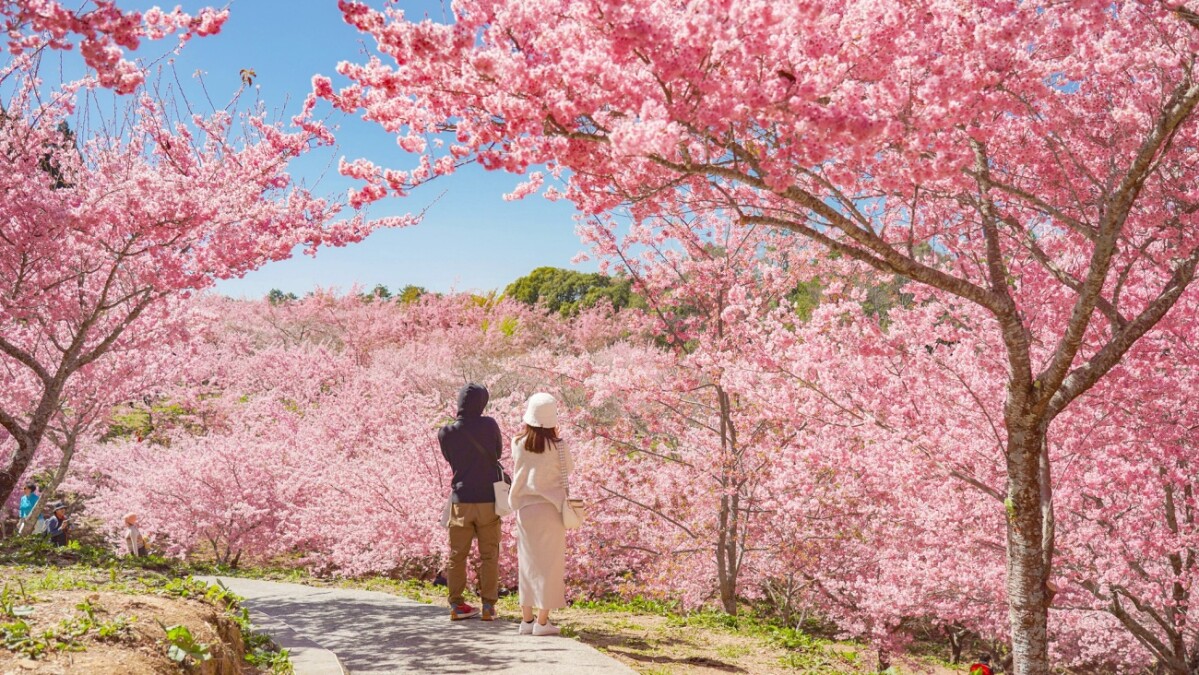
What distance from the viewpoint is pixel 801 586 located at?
11.2 meters

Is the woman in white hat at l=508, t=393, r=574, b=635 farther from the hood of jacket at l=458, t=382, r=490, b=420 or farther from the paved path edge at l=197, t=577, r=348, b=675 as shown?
the paved path edge at l=197, t=577, r=348, b=675

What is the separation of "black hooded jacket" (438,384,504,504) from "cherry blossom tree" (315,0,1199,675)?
1874 mm

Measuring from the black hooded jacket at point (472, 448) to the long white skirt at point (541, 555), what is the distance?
61 cm

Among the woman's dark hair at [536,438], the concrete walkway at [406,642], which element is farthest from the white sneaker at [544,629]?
the woman's dark hair at [536,438]

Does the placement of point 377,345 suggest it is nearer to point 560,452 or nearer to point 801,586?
point 801,586

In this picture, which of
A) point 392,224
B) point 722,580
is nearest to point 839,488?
point 722,580

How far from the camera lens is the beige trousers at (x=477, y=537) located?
636cm

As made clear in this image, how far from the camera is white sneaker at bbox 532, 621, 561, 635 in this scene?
5.81 metres

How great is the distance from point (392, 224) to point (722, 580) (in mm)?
6271

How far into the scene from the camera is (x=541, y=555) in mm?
5773

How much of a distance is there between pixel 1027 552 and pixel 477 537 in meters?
4.00

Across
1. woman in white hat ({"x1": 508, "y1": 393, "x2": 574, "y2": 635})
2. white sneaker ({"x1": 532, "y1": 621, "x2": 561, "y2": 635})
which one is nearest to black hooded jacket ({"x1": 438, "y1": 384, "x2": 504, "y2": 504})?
woman in white hat ({"x1": 508, "y1": 393, "x2": 574, "y2": 635})

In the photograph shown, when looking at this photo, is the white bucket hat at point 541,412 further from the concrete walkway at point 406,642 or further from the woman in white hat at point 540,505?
the concrete walkway at point 406,642

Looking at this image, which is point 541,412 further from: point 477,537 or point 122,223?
point 122,223
